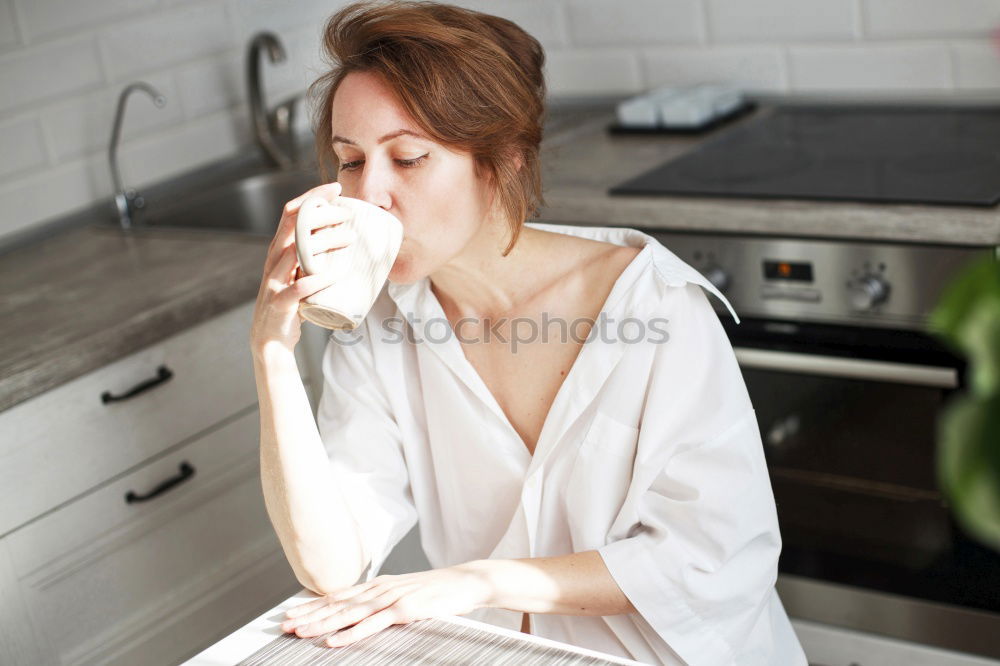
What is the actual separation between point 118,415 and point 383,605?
99 centimetres

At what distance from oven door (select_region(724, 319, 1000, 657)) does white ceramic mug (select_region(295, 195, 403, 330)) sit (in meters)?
1.11

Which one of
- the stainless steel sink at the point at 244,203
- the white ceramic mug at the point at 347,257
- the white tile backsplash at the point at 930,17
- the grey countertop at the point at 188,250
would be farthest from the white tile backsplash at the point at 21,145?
the white tile backsplash at the point at 930,17

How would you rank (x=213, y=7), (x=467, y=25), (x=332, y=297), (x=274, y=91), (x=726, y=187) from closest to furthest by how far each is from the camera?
(x=332, y=297)
(x=467, y=25)
(x=726, y=187)
(x=213, y=7)
(x=274, y=91)

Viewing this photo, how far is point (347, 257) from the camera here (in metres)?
1.06

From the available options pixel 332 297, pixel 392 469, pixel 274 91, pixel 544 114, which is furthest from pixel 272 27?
pixel 332 297

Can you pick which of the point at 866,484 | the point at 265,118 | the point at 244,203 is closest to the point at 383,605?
the point at 866,484

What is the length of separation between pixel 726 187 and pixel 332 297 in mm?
1200

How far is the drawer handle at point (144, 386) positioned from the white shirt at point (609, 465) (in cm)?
54

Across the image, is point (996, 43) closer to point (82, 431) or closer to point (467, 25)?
point (467, 25)

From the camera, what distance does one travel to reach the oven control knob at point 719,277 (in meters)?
2.05

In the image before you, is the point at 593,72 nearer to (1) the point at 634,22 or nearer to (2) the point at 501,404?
(1) the point at 634,22

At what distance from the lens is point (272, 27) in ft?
9.78

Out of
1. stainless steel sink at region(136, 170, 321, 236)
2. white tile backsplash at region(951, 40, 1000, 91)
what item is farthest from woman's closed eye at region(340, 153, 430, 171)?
white tile backsplash at region(951, 40, 1000, 91)

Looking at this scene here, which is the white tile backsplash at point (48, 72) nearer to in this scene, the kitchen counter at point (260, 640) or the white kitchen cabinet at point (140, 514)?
the white kitchen cabinet at point (140, 514)
